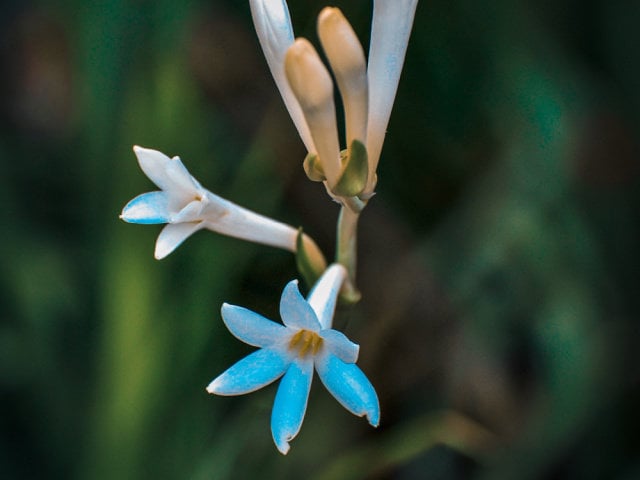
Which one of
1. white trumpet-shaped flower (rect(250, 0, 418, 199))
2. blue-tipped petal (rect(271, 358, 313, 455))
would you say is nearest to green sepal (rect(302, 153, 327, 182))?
white trumpet-shaped flower (rect(250, 0, 418, 199))

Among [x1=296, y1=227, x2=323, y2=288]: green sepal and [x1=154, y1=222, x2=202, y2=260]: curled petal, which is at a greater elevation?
[x1=154, y1=222, x2=202, y2=260]: curled petal

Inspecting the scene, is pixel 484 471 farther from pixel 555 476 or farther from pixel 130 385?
pixel 130 385

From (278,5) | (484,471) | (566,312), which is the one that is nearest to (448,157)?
(566,312)

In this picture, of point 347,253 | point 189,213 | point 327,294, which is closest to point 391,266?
point 347,253

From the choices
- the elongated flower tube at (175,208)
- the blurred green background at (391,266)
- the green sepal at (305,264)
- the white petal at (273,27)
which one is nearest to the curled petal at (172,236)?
the elongated flower tube at (175,208)

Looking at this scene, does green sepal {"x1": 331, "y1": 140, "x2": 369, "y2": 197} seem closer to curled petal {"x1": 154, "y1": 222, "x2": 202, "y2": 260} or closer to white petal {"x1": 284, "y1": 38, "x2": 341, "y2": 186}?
white petal {"x1": 284, "y1": 38, "x2": 341, "y2": 186}

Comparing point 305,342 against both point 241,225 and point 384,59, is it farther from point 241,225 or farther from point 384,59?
point 384,59
